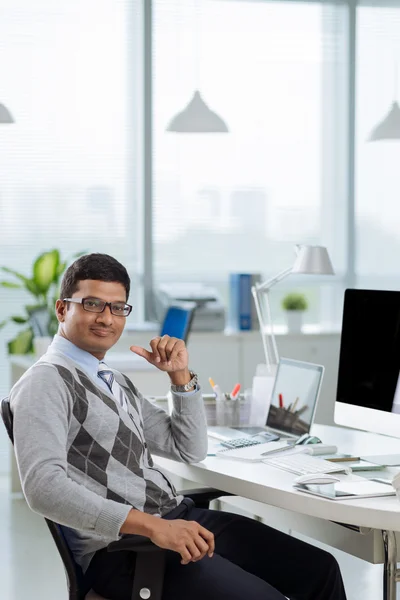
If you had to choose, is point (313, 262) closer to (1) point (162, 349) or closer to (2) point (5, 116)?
(1) point (162, 349)

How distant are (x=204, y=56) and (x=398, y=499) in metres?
4.18

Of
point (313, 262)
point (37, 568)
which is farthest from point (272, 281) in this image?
point (37, 568)

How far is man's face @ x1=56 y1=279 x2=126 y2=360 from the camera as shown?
7.55 ft

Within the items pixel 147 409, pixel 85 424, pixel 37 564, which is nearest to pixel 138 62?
pixel 37 564

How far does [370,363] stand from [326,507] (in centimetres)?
68

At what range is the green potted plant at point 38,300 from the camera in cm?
515

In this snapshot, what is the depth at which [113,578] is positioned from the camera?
6.88 ft

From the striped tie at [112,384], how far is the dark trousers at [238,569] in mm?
299

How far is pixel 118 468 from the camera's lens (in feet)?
7.19

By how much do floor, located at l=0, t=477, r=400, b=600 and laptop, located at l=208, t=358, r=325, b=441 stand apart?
0.87m

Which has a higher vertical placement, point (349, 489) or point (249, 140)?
point (249, 140)

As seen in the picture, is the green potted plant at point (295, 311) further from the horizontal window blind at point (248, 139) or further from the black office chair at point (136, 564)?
the black office chair at point (136, 564)

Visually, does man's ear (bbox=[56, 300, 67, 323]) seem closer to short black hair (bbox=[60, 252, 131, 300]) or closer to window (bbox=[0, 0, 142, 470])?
short black hair (bbox=[60, 252, 131, 300])

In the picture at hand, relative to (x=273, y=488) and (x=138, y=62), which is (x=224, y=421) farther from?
(x=138, y=62)
